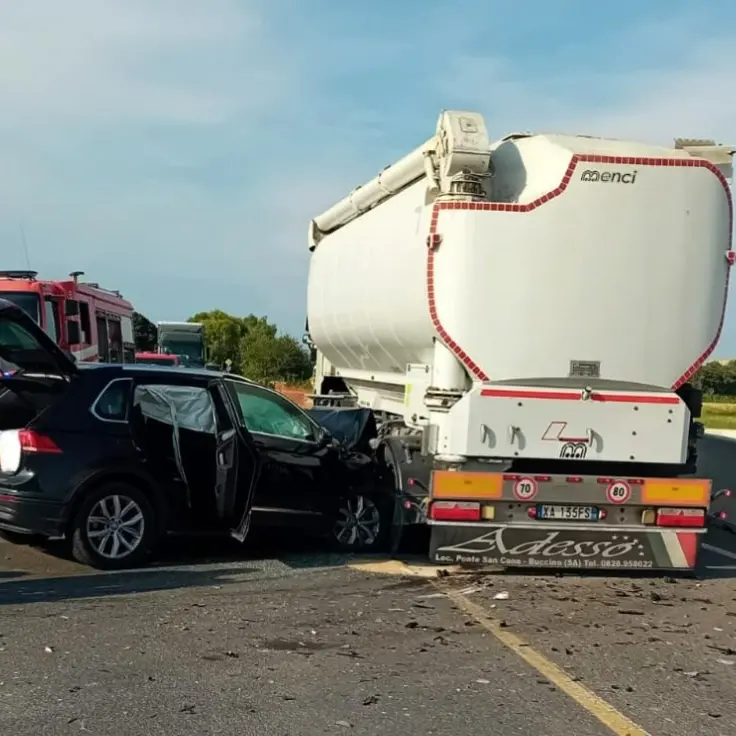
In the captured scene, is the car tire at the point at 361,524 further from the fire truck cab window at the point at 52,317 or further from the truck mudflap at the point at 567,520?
the fire truck cab window at the point at 52,317

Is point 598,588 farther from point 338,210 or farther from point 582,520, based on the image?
point 338,210

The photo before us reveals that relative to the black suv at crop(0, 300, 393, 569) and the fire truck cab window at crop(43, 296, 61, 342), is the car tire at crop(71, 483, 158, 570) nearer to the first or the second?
the black suv at crop(0, 300, 393, 569)

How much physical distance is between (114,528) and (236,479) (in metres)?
1.06

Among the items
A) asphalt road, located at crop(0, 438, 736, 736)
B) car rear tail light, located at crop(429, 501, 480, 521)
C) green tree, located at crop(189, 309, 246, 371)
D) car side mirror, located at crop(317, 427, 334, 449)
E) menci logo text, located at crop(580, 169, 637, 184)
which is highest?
green tree, located at crop(189, 309, 246, 371)

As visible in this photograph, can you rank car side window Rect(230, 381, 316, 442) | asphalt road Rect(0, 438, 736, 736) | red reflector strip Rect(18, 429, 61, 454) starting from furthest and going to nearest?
1. car side window Rect(230, 381, 316, 442)
2. red reflector strip Rect(18, 429, 61, 454)
3. asphalt road Rect(0, 438, 736, 736)

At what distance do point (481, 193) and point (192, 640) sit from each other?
4.14 metres

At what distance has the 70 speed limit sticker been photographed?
8.51 meters

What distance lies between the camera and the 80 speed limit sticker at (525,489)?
838 centimetres

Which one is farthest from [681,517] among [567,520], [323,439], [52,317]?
[52,317]

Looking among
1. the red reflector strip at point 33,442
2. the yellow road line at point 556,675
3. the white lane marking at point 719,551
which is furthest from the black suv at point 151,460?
the white lane marking at point 719,551

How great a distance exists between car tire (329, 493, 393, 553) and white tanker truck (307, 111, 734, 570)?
0.65 m

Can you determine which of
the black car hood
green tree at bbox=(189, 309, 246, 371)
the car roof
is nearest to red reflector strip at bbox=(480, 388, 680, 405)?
the car roof

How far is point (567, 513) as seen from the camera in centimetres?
853

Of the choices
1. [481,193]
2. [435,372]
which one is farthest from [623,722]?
[481,193]
